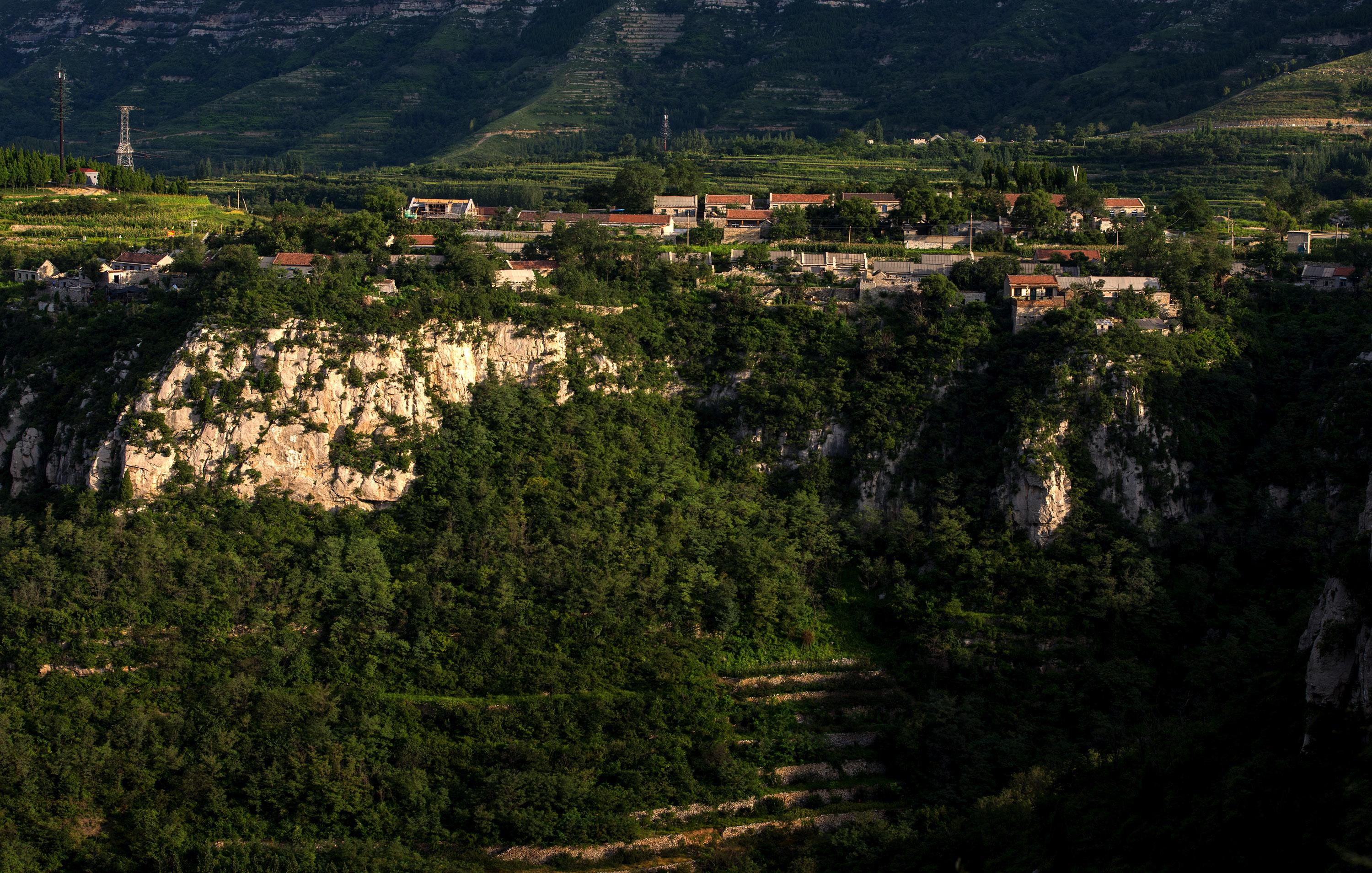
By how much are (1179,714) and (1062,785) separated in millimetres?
6414

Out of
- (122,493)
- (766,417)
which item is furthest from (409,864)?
(766,417)

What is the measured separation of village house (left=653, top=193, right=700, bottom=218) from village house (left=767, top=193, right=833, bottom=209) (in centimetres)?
320

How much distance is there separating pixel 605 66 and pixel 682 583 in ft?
264

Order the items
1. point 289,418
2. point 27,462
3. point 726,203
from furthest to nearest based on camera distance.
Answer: point 726,203 → point 27,462 → point 289,418

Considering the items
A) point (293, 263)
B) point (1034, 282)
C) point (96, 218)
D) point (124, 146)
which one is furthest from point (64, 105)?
point (1034, 282)

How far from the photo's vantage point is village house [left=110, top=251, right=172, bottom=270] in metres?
56.7

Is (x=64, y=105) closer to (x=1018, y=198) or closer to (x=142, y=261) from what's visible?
(x=142, y=261)

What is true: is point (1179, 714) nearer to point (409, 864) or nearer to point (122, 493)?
point (409, 864)

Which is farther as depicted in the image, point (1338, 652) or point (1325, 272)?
point (1325, 272)

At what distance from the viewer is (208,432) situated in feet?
156

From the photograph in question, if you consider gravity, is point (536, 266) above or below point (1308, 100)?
below

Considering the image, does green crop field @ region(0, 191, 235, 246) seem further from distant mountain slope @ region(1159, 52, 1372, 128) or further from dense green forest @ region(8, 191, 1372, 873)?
distant mountain slope @ region(1159, 52, 1372, 128)

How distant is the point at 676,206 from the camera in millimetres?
65188

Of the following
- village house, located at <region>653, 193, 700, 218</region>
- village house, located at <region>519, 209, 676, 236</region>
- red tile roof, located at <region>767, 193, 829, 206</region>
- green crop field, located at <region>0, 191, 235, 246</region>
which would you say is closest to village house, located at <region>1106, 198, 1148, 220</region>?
red tile roof, located at <region>767, 193, 829, 206</region>
